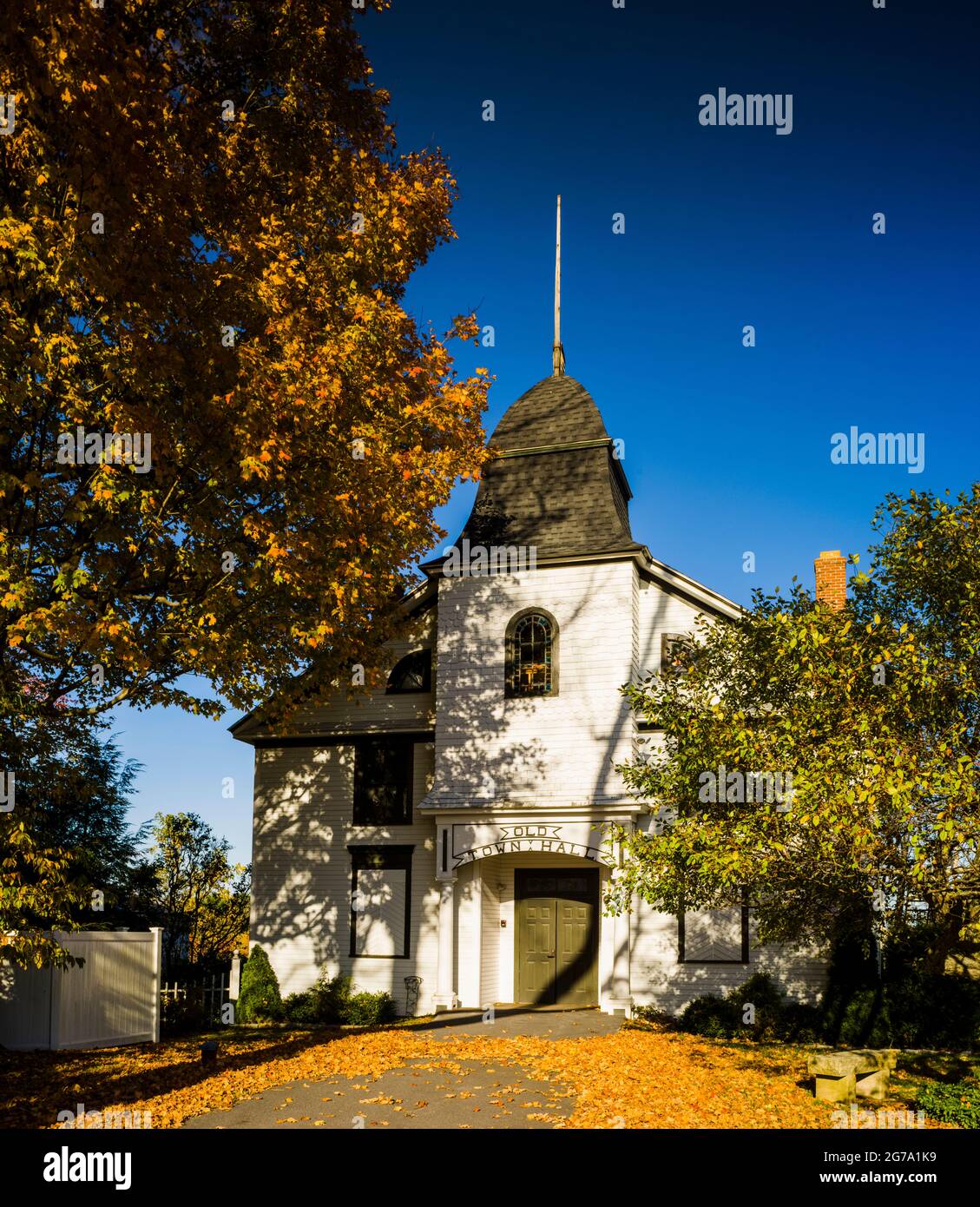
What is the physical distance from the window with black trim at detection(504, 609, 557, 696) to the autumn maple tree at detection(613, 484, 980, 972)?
266 inches

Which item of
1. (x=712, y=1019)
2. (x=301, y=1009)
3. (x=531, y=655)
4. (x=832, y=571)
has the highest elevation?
(x=832, y=571)

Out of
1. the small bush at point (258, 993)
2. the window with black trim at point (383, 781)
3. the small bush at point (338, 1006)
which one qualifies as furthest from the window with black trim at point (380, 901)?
the small bush at point (258, 993)

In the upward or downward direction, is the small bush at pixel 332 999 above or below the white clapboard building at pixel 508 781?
below

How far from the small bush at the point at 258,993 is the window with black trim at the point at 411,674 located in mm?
6231

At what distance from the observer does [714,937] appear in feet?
64.7

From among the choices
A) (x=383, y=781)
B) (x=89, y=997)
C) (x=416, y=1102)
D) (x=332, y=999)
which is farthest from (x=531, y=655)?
(x=416, y=1102)

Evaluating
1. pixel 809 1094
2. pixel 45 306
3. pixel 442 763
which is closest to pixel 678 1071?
pixel 809 1094

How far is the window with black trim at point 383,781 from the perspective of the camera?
22.8 meters

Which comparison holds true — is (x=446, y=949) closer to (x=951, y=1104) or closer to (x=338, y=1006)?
(x=338, y=1006)

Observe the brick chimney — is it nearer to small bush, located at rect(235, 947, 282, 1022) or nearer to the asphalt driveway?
the asphalt driveway

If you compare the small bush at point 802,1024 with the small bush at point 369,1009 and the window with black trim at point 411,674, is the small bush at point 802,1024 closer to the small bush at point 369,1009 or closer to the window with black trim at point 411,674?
the small bush at point 369,1009

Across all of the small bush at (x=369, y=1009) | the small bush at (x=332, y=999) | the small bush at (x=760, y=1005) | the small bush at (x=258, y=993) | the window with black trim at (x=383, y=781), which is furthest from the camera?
the window with black trim at (x=383, y=781)

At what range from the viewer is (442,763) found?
2172cm

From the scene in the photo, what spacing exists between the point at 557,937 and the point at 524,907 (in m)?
0.92
